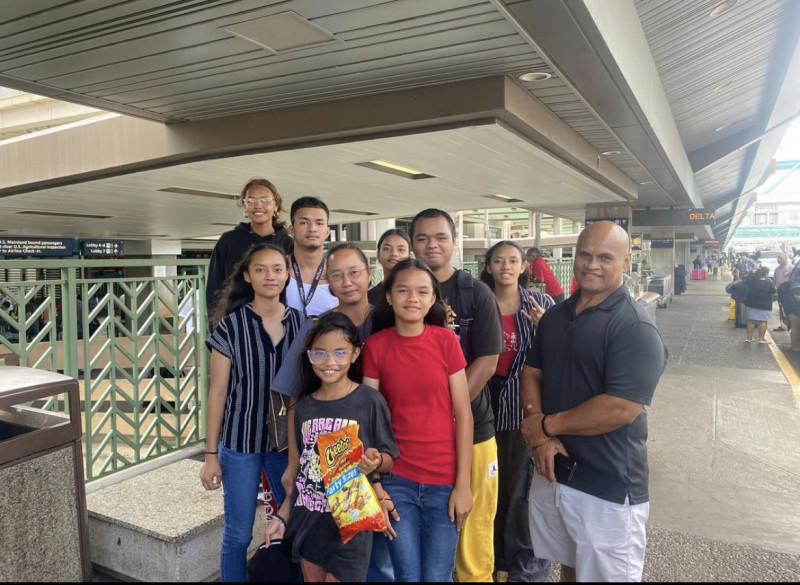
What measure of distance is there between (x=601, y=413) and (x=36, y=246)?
63.6ft

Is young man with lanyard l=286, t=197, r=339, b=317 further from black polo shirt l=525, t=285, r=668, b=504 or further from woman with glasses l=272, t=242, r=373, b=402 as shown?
black polo shirt l=525, t=285, r=668, b=504

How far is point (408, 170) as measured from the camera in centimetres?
879

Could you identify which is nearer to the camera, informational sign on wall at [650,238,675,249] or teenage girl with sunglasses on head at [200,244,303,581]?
teenage girl with sunglasses on head at [200,244,303,581]

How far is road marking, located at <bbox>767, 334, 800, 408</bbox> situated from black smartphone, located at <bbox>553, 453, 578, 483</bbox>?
6.36 meters

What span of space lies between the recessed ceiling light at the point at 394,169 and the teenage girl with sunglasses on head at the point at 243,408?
5.30m

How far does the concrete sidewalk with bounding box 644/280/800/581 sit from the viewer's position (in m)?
3.62

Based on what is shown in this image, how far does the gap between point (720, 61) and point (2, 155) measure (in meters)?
10.9

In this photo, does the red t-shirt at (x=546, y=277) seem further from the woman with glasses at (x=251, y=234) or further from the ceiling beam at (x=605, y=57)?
the woman with glasses at (x=251, y=234)

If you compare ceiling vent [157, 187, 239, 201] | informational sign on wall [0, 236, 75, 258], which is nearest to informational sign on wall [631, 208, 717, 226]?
ceiling vent [157, 187, 239, 201]

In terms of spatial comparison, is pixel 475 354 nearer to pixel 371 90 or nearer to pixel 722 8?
pixel 371 90

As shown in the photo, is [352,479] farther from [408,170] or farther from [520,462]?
[408,170]

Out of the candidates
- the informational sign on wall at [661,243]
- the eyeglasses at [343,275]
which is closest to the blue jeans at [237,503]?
the eyeglasses at [343,275]

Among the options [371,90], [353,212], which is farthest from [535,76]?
[353,212]

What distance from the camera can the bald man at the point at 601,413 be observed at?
2305 millimetres
